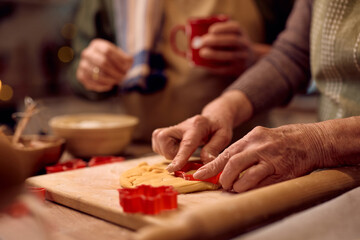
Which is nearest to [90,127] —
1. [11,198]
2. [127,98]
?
[127,98]

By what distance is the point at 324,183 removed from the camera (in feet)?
2.04

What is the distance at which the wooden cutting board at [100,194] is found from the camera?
0.58 m

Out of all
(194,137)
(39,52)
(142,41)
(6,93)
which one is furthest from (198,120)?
(39,52)

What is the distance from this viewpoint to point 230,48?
3.98 feet

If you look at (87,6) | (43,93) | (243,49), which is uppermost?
(87,6)

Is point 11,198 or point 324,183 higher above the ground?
point 11,198

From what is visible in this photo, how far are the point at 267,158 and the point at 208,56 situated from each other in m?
0.54

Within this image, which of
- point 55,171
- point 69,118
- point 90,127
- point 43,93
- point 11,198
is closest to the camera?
point 11,198

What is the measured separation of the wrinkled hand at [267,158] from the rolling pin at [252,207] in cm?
4

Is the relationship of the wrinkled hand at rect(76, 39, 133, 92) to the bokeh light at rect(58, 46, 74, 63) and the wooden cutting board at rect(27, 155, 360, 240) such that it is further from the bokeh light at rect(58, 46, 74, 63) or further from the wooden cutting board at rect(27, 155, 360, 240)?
the bokeh light at rect(58, 46, 74, 63)

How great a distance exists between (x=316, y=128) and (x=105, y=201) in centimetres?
39

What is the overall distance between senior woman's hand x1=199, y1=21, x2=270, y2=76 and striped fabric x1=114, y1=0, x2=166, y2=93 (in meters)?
0.26

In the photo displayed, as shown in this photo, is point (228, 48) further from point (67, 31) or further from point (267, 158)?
point (67, 31)

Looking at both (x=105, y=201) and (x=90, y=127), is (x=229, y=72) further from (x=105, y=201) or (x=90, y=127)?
(x=105, y=201)
